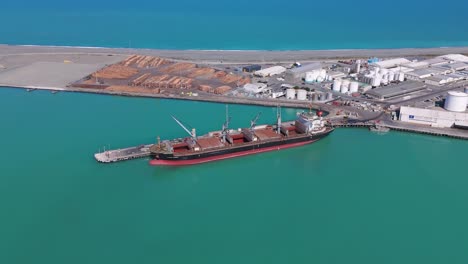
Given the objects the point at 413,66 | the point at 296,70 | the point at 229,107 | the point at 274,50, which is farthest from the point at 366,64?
the point at 229,107

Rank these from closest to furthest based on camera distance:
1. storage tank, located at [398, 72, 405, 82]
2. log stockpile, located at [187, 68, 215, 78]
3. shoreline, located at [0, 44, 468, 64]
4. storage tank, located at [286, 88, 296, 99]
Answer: storage tank, located at [286, 88, 296, 99] → storage tank, located at [398, 72, 405, 82] → log stockpile, located at [187, 68, 215, 78] → shoreline, located at [0, 44, 468, 64]

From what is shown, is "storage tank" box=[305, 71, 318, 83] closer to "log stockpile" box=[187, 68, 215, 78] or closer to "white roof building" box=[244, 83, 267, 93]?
"white roof building" box=[244, 83, 267, 93]

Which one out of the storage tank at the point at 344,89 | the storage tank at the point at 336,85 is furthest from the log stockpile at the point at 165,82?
the storage tank at the point at 344,89

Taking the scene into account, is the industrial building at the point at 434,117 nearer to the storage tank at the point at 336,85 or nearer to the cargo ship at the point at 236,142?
the cargo ship at the point at 236,142

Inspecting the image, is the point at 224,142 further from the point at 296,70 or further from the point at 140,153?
the point at 296,70

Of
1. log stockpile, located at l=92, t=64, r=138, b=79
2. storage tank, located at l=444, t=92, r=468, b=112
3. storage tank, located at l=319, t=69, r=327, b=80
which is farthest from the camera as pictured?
log stockpile, located at l=92, t=64, r=138, b=79

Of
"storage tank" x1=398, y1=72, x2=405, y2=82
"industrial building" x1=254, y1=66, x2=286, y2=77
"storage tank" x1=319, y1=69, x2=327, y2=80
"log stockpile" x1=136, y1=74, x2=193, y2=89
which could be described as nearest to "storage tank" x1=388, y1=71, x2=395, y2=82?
"storage tank" x1=398, y1=72, x2=405, y2=82
